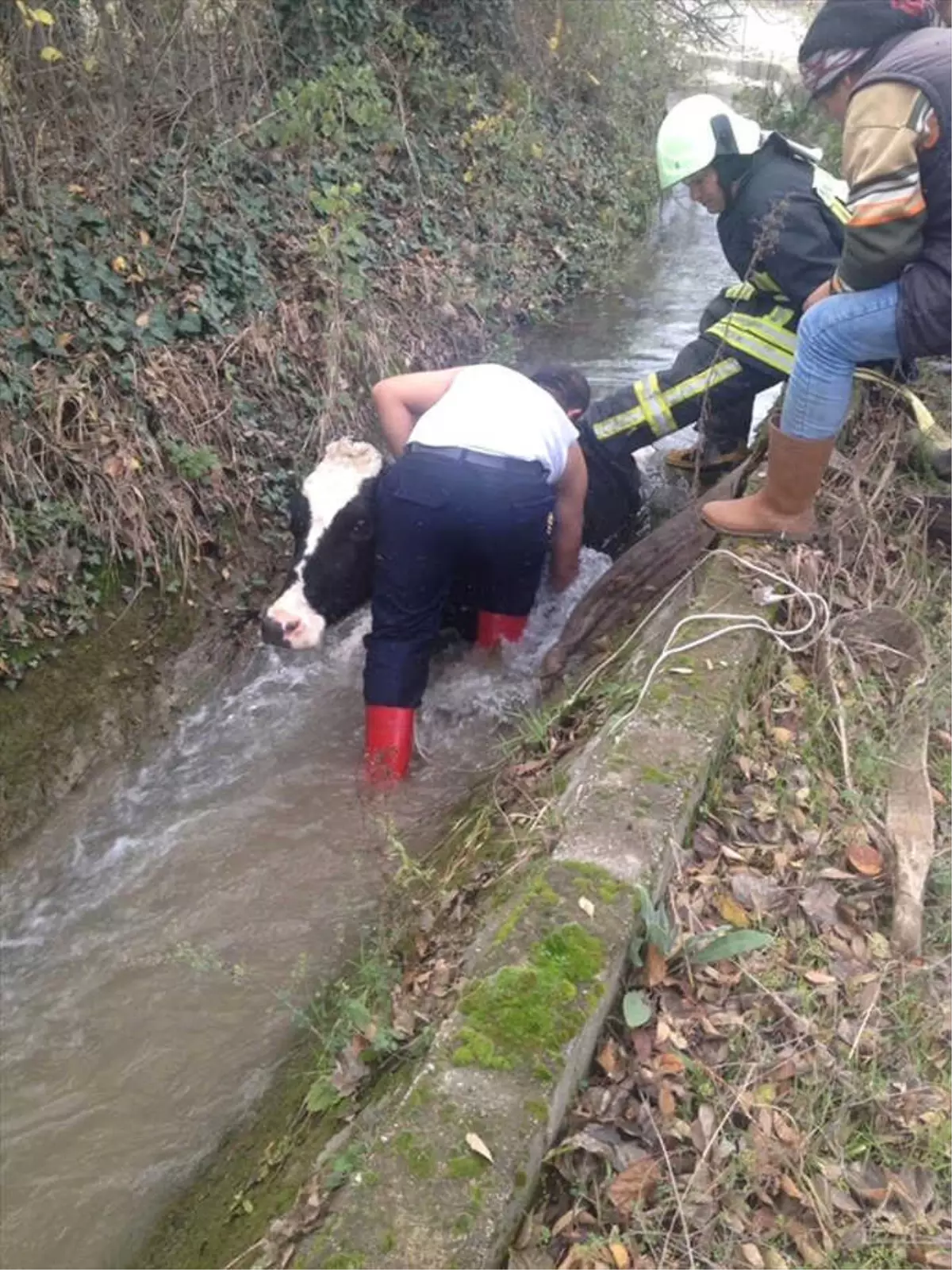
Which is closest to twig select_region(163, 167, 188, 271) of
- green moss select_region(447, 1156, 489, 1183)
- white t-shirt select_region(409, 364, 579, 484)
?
white t-shirt select_region(409, 364, 579, 484)

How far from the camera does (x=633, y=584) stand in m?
4.37

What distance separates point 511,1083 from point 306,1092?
3.17 feet

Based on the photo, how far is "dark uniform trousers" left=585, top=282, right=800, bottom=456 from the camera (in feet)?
16.3

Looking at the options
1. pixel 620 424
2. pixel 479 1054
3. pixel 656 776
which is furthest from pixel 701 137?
pixel 479 1054

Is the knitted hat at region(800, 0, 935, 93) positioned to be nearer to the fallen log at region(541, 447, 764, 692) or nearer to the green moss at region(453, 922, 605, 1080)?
the fallen log at region(541, 447, 764, 692)

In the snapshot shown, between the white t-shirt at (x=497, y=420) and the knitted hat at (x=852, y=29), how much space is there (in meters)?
1.43

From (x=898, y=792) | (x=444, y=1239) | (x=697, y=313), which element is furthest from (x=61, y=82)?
(x=697, y=313)

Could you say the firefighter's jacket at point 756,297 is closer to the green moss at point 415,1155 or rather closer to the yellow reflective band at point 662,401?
the yellow reflective band at point 662,401

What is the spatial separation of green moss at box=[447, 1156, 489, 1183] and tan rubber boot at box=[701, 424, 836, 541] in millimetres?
2661

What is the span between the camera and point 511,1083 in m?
2.07

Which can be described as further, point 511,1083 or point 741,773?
point 741,773

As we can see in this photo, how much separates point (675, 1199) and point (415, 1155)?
545 mm

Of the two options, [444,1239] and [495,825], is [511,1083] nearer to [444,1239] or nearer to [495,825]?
[444,1239]

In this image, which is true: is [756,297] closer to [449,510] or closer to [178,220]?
[449,510]
